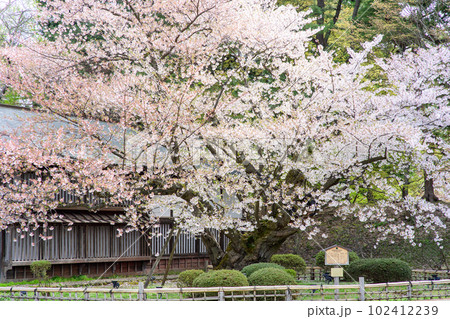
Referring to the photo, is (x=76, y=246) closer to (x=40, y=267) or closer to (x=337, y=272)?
(x=40, y=267)

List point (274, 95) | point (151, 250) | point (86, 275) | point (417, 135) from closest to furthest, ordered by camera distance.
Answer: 1. point (417, 135)
2. point (274, 95)
3. point (86, 275)
4. point (151, 250)

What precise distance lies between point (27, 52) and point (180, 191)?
7.11 m

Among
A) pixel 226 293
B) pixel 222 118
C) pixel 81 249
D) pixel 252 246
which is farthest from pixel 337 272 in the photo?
pixel 81 249

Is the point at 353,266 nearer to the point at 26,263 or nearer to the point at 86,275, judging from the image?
the point at 86,275

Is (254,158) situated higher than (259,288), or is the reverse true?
(254,158)

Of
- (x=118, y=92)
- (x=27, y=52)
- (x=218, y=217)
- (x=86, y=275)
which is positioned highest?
(x=27, y=52)

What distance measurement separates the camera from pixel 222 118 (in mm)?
14031

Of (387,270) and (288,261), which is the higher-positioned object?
(288,261)

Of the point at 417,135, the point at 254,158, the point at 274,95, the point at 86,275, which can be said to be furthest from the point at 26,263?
the point at 417,135

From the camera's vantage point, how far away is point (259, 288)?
8977 millimetres

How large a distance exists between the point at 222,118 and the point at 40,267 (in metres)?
6.96

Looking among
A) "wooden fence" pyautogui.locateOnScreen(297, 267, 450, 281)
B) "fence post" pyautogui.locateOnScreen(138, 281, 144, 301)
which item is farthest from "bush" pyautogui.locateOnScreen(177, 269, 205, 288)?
"wooden fence" pyautogui.locateOnScreen(297, 267, 450, 281)

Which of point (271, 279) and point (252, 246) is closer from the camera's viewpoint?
point (271, 279)


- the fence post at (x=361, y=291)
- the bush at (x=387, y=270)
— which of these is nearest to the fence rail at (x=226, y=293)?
the fence post at (x=361, y=291)
